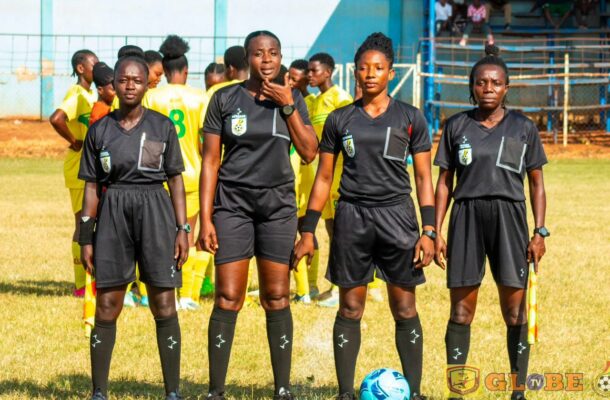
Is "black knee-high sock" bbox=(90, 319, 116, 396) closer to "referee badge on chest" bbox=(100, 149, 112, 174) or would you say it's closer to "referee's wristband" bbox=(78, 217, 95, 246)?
"referee's wristband" bbox=(78, 217, 95, 246)

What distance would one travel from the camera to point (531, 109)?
1280 inches

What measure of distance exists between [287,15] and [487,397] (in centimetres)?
3070

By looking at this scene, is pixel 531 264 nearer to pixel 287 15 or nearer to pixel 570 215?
pixel 570 215

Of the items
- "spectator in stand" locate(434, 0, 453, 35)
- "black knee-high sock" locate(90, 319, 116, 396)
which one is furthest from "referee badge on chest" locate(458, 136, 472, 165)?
"spectator in stand" locate(434, 0, 453, 35)

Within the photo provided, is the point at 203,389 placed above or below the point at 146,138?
below

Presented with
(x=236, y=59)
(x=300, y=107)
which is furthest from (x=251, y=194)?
(x=236, y=59)

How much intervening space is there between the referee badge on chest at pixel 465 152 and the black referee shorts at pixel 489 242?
25cm

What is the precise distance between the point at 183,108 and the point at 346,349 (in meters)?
3.92

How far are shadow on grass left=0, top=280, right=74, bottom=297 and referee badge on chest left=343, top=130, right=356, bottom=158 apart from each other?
542 cm

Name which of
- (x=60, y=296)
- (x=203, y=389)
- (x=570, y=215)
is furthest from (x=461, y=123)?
(x=570, y=215)

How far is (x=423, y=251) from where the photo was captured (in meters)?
6.51

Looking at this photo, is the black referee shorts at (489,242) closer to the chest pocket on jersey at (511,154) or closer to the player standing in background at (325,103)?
the chest pocket on jersey at (511,154)

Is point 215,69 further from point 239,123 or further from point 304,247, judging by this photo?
point 304,247

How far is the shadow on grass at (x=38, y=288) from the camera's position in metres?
11.2
